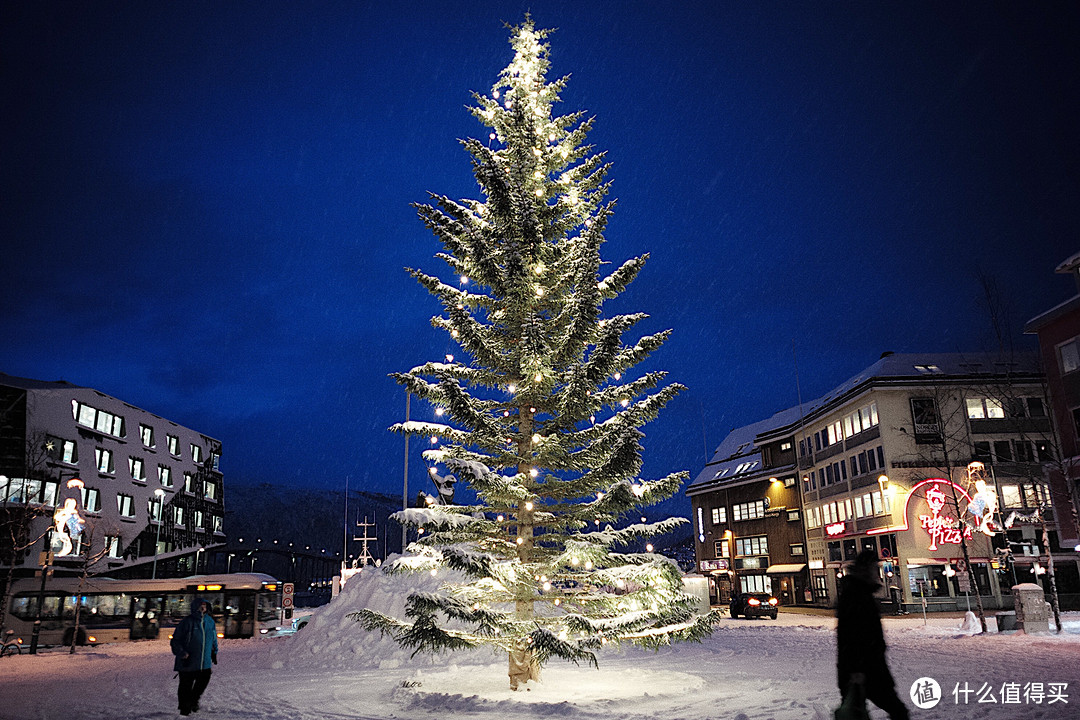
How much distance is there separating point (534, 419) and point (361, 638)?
13.6 m

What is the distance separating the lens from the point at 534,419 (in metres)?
14.2

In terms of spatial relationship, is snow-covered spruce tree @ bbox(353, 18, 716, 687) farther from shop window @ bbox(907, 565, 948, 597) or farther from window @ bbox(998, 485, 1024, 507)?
window @ bbox(998, 485, 1024, 507)

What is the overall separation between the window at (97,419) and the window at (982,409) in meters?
58.9

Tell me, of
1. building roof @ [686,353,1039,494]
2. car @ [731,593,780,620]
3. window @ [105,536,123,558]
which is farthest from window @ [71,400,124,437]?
building roof @ [686,353,1039,494]

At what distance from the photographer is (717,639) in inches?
1047

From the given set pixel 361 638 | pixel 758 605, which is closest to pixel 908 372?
pixel 758 605

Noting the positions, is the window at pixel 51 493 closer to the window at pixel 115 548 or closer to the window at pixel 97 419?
the window at pixel 97 419

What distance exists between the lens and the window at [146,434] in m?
55.5

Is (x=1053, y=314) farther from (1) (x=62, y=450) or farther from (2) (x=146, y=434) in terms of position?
(2) (x=146, y=434)

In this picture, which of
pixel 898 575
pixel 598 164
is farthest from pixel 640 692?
pixel 898 575

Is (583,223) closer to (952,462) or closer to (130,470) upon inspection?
(952,462)

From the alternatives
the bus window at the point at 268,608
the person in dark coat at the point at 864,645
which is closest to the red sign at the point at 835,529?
the bus window at the point at 268,608

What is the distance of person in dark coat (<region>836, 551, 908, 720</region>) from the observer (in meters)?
6.70

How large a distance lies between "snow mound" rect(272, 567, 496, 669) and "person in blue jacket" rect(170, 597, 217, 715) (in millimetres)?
6357
